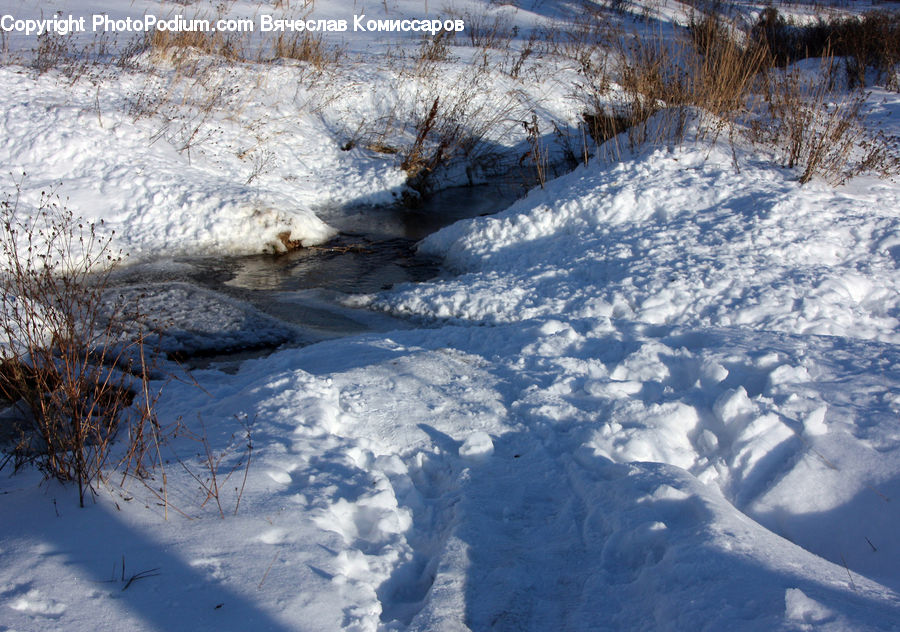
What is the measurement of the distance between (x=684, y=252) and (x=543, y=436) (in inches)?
134

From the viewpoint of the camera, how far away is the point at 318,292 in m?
7.21

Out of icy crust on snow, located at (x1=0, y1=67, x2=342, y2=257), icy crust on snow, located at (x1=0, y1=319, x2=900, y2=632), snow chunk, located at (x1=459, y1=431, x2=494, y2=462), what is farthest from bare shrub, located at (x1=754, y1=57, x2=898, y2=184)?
icy crust on snow, located at (x1=0, y1=67, x2=342, y2=257)

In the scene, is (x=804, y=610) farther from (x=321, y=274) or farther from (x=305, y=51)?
(x=305, y=51)

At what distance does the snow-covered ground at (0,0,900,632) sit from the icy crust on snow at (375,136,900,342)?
31mm

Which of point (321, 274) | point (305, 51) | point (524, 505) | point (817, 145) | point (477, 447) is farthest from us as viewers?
point (305, 51)

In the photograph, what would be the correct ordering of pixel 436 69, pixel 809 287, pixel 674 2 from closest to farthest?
1. pixel 809 287
2. pixel 436 69
3. pixel 674 2

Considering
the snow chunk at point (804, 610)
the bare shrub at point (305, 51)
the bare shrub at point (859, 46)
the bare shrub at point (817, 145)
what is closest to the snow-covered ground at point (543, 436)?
the snow chunk at point (804, 610)

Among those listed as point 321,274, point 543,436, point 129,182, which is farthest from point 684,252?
point 129,182

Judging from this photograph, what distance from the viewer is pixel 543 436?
3932 millimetres

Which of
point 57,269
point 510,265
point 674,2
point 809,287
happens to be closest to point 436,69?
point 510,265

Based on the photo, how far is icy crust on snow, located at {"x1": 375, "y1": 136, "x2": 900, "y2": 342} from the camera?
5656mm

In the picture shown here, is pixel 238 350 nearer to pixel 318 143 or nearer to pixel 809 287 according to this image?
pixel 809 287

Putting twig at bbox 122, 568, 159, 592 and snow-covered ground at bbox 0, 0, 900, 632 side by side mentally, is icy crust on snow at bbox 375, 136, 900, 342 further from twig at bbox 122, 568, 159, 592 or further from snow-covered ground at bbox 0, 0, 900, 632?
twig at bbox 122, 568, 159, 592

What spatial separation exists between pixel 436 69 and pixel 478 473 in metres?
11.2
